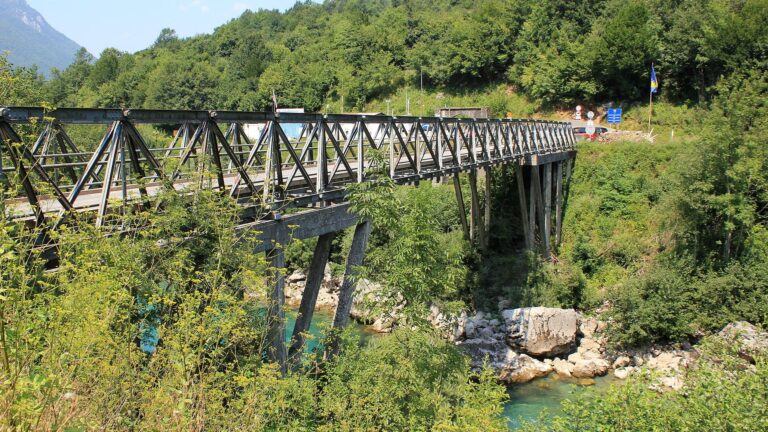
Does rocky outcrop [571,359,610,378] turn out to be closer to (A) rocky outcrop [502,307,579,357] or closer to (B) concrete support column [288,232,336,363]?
(A) rocky outcrop [502,307,579,357]

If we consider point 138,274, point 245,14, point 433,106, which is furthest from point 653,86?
point 245,14

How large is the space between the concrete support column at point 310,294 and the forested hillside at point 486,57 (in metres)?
24.9

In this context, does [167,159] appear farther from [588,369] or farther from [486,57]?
[486,57]

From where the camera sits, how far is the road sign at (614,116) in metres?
38.2

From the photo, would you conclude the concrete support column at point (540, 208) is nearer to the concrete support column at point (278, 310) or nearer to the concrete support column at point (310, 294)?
the concrete support column at point (310, 294)

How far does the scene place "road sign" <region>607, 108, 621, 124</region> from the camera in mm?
38188

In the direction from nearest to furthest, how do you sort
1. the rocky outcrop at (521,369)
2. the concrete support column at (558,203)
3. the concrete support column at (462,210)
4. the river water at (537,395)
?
the river water at (537,395) → the rocky outcrop at (521,369) → the concrete support column at (462,210) → the concrete support column at (558,203)

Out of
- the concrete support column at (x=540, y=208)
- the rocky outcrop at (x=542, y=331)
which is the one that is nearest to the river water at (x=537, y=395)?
the rocky outcrop at (x=542, y=331)

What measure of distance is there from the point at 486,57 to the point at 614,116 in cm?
1531

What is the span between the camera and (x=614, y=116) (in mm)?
38438

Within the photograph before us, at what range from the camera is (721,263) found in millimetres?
20375

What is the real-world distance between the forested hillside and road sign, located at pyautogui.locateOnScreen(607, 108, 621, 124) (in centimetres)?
281

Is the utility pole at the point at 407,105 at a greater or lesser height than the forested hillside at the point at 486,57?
lesser

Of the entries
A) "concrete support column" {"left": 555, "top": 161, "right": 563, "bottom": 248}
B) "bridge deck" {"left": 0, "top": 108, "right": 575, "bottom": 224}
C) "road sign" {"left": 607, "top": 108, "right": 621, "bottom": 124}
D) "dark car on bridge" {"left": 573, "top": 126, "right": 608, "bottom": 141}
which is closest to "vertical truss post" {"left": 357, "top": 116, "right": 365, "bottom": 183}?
"bridge deck" {"left": 0, "top": 108, "right": 575, "bottom": 224}
